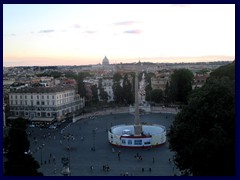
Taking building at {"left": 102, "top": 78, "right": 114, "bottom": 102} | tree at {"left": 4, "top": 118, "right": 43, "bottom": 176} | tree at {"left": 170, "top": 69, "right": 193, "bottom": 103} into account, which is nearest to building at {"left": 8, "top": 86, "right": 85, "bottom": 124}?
tree at {"left": 170, "top": 69, "right": 193, "bottom": 103}

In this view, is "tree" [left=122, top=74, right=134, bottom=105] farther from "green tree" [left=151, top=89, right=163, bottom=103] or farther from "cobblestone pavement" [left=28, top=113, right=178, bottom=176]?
"cobblestone pavement" [left=28, top=113, right=178, bottom=176]

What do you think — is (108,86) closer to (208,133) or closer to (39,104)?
(39,104)

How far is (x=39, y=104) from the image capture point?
33.0 meters

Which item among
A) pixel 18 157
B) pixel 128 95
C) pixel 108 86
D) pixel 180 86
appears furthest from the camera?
pixel 108 86

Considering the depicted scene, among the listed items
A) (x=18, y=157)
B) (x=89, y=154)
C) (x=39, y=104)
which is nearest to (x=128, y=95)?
(x=39, y=104)

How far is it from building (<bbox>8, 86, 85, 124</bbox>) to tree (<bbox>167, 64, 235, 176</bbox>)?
69.0 ft

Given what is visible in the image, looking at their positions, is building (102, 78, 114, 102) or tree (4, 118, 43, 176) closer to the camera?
tree (4, 118, 43, 176)

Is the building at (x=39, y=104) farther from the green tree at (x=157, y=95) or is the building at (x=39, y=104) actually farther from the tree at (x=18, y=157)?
the tree at (x=18, y=157)

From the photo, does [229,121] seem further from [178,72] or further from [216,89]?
[178,72]

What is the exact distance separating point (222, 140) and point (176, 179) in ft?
11.4

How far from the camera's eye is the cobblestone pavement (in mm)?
15977

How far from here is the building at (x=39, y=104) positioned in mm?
32569

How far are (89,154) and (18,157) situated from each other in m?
7.22

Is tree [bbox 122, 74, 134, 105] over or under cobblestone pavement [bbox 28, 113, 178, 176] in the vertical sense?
over
